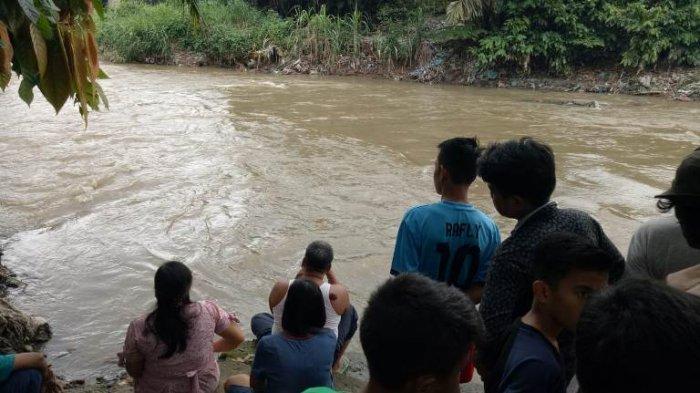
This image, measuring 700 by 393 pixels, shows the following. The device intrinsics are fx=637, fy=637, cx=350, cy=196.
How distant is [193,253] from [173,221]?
3.47 feet

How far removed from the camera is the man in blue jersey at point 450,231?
8.95 feet

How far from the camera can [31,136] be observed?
11461mm

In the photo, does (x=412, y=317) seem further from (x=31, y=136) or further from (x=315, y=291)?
(x=31, y=136)

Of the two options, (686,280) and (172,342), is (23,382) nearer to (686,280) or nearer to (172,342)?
(172,342)

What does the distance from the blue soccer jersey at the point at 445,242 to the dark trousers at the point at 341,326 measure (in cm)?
107

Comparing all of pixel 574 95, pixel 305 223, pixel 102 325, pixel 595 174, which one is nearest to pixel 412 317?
pixel 102 325

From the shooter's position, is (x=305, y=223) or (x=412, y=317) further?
(x=305, y=223)

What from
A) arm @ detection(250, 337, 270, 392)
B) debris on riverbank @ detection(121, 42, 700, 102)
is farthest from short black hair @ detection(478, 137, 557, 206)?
debris on riverbank @ detection(121, 42, 700, 102)

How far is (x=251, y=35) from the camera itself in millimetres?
24344

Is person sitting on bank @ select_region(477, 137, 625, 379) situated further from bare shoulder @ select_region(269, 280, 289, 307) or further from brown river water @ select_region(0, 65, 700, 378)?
brown river water @ select_region(0, 65, 700, 378)

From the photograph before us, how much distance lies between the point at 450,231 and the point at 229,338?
146cm

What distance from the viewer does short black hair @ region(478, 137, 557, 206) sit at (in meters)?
2.30

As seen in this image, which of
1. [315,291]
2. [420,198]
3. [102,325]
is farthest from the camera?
[420,198]

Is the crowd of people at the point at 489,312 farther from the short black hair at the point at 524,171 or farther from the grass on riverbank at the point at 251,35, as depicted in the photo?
the grass on riverbank at the point at 251,35
